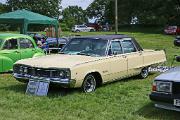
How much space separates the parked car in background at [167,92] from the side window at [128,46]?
4.02 meters

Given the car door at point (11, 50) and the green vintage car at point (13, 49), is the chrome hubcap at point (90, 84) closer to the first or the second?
the green vintage car at point (13, 49)

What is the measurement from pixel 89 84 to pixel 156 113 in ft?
8.19

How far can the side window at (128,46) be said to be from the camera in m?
11.7

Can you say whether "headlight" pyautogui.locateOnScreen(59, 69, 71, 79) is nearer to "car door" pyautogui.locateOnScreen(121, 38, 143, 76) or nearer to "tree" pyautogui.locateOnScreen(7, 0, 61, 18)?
"car door" pyautogui.locateOnScreen(121, 38, 143, 76)

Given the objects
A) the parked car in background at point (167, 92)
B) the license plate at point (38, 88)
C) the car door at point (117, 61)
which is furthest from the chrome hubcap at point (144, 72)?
the parked car in background at point (167, 92)

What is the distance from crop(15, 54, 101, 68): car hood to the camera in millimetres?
9570

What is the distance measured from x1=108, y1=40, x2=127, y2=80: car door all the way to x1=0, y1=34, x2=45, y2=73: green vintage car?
4.02 meters

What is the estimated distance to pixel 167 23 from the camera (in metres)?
62.9

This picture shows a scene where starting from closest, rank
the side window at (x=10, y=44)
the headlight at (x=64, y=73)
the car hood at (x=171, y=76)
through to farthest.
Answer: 1. the car hood at (x=171, y=76)
2. the headlight at (x=64, y=73)
3. the side window at (x=10, y=44)

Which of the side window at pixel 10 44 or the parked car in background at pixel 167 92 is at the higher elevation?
the side window at pixel 10 44

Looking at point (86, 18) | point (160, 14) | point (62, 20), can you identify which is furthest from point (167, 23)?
point (86, 18)

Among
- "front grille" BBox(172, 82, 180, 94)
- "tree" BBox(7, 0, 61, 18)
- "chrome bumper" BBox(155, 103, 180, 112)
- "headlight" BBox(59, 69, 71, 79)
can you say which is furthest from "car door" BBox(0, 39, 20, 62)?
"tree" BBox(7, 0, 61, 18)

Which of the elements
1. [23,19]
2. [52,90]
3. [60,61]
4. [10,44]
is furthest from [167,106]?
[23,19]

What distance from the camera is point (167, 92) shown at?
7.48m
